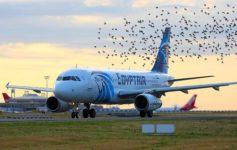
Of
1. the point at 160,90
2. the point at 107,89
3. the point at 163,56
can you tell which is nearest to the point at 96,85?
the point at 107,89

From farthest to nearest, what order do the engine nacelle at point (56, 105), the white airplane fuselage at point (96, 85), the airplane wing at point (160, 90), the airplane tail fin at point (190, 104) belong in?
the airplane tail fin at point (190, 104)
the airplane wing at point (160, 90)
the engine nacelle at point (56, 105)
the white airplane fuselage at point (96, 85)

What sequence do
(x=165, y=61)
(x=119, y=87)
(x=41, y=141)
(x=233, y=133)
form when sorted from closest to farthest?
(x=41, y=141)
(x=233, y=133)
(x=119, y=87)
(x=165, y=61)

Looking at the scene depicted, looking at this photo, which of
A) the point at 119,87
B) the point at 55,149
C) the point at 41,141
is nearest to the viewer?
the point at 55,149

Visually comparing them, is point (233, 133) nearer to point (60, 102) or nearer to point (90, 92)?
point (90, 92)

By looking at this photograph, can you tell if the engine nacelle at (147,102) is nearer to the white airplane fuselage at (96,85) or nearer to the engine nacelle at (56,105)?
the white airplane fuselage at (96,85)

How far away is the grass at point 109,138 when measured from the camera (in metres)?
33.5

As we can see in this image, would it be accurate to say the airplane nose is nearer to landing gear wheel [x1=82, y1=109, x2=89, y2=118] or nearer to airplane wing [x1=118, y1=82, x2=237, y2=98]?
landing gear wheel [x1=82, y1=109, x2=89, y2=118]

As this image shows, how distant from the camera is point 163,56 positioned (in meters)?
88.9

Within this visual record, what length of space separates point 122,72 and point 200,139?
1594 inches

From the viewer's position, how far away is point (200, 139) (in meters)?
37.3

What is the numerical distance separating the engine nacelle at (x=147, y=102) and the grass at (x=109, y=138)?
81.0 feet

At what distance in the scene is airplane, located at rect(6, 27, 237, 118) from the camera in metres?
69.1

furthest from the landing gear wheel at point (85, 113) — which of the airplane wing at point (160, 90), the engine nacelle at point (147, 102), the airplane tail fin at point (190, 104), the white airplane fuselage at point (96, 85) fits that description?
the airplane tail fin at point (190, 104)

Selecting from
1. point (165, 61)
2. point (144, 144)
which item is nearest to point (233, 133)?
point (144, 144)
